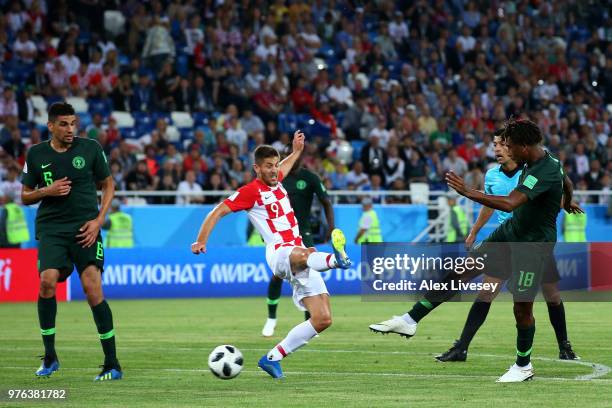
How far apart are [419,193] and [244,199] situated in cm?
1616

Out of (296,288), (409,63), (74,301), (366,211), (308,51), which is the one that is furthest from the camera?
(409,63)

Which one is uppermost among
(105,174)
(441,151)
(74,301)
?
(105,174)

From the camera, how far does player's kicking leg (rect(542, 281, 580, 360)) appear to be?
12.1m

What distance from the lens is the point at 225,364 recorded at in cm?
1051

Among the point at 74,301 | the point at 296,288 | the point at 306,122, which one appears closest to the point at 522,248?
the point at 296,288

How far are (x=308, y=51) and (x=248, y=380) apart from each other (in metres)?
20.9

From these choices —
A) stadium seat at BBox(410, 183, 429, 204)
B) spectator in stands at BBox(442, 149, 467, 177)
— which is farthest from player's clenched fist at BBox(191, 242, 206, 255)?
spectator in stands at BBox(442, 149, 467, 177)

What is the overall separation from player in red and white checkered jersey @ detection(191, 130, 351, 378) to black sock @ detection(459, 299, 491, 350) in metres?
1.77

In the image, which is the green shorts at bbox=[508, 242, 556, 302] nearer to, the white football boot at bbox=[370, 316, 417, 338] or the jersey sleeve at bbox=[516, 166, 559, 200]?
the jersey sleeve at bbox=[516, 166, 559, 200]

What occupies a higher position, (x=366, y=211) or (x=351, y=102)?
(x=351, y=102)

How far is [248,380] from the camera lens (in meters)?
10.7

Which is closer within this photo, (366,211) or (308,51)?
(366,211)

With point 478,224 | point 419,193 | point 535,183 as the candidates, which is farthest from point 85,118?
point 535,183

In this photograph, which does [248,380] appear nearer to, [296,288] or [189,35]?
[296,288]
